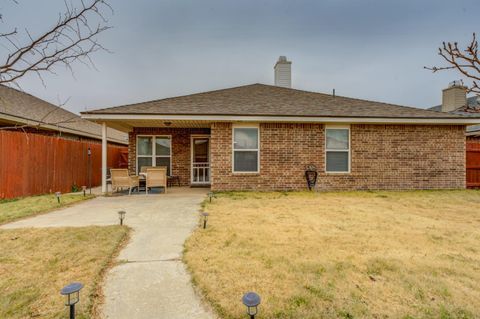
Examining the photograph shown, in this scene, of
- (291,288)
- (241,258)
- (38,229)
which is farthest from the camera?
(38,229)

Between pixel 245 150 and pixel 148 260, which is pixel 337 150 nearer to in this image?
pixel 245 150

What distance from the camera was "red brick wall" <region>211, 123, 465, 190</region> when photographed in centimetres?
996

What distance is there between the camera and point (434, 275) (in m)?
2.99

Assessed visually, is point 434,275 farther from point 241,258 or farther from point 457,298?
point 241,258

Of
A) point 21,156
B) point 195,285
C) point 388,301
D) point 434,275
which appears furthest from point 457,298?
point 21,156

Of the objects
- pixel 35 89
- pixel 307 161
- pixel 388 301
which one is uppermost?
pixel 35 89

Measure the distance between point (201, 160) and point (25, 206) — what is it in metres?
6.57

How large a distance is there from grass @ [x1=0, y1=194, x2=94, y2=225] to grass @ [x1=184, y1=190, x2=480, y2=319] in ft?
14.0

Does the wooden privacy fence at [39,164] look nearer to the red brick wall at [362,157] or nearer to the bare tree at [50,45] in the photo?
the red brick wall at [362,157]

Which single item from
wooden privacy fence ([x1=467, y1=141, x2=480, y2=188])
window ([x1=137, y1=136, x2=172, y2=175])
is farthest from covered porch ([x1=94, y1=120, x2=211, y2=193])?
wooden privacy fence ([x1=467, y1=141, x2=480, y2=188])

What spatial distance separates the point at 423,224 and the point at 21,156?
11.2 m

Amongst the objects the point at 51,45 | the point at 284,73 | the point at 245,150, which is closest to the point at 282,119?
the point at 245,150

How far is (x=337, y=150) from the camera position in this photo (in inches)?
404

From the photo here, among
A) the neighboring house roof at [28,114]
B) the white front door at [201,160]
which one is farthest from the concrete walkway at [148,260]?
the white front door at [201,160]
